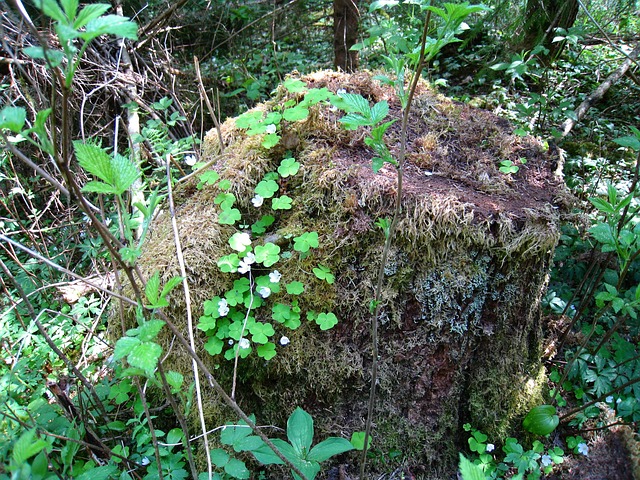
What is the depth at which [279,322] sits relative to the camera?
7.42ft

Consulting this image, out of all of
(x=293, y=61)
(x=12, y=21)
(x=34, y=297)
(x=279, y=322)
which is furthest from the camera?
(x=293, y=61)

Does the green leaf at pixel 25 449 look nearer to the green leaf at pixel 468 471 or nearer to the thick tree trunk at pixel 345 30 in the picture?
the green leaf at pixel 468 471

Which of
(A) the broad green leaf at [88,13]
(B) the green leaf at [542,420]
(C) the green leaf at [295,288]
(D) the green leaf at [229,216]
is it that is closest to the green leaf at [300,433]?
(C) the green leaf at [295,288]

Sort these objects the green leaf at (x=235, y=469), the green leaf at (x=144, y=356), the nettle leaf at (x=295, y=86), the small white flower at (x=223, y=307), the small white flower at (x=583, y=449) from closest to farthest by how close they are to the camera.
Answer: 1. the green leaf at (x=144, y=356)
2. the green leaf at (x=235, y=469)
3. the small white flower at (x=223, y=307)
4. the small white flower at (x=583, y=449)
5. the nettle leaf at (x=295, y=86)

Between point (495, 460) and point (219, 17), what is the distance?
5590 millimetres

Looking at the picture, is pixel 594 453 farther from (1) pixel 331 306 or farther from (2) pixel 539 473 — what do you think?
(1) pixel 331 306

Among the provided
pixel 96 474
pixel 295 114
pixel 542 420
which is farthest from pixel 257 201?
pixel 542 420

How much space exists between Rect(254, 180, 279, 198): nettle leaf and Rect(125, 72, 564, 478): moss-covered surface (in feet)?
0.25

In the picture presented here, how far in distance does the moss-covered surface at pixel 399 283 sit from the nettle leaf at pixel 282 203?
0.07m

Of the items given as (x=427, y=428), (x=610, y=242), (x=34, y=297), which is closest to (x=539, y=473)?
(x=427, y=428)

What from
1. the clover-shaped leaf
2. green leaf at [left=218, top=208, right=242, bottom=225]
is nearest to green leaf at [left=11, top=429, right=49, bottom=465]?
green leaf at [left=218, top=208, right=242, bottom=225]

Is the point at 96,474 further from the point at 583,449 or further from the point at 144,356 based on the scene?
the point at 583,449

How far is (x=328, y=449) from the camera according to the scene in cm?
162

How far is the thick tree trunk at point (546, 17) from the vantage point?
437 centimetres
